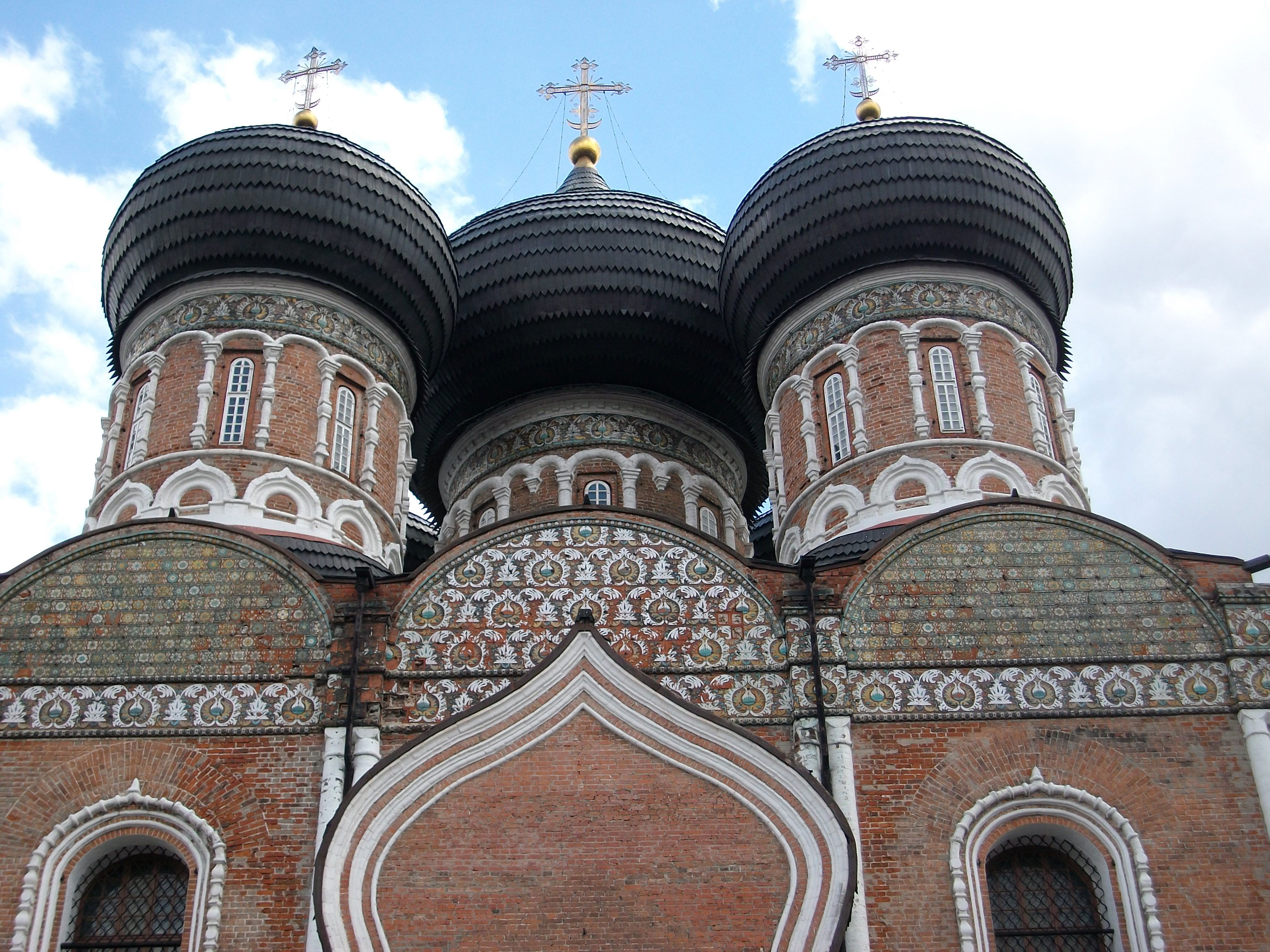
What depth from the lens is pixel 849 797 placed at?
832cm

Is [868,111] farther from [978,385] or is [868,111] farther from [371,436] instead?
[371,436]

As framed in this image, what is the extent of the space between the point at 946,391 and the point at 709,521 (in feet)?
9.79

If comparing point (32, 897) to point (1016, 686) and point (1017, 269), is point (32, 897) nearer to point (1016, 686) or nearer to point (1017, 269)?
point (1016, 686)

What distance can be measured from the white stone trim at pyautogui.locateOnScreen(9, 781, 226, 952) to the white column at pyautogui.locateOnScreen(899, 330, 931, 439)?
594 cm

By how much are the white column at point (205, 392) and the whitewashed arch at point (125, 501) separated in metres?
0.49

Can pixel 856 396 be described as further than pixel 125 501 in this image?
Yes

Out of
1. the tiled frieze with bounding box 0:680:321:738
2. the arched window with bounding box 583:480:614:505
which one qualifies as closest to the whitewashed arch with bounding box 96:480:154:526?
the tiled frieze with bounding box 0:680:321:738

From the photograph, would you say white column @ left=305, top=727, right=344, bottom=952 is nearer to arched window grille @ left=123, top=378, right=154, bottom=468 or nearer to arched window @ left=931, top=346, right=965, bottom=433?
arched window grille @ left=123, top=378, right=154, bottom=468

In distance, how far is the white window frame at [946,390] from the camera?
11.3 m

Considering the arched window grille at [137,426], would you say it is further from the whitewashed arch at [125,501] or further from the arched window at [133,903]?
the arched window at [133,903]

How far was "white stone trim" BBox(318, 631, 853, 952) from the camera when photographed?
727 centimetres

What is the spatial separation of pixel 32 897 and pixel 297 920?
4.87ft

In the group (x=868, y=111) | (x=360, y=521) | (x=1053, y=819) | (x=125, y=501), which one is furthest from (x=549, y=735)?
(x=868, y=111)

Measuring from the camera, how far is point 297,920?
796cm
